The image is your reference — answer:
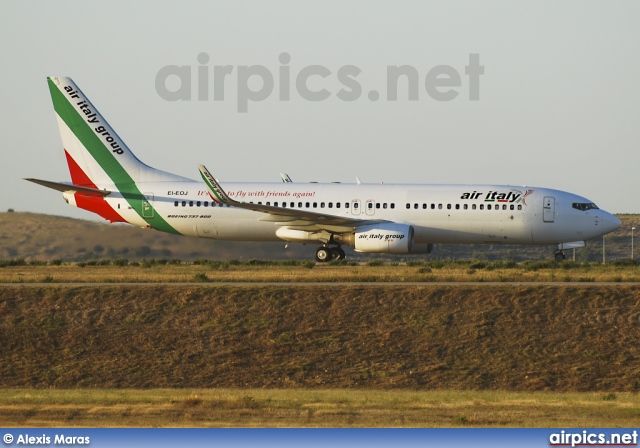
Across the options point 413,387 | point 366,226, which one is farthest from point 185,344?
point 366,226

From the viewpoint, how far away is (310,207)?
44406 mm

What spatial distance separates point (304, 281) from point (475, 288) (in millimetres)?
5543

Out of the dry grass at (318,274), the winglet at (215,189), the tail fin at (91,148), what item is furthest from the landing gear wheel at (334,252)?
the tail fin at (91,148)

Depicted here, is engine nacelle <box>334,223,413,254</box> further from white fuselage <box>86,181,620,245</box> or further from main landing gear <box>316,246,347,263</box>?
main landing gear <box>316,246,347,263</box>

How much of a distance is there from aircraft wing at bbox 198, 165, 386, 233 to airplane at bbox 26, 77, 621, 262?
5 cm

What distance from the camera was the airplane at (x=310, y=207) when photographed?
142 feet

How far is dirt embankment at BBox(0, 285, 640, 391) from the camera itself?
24.6m

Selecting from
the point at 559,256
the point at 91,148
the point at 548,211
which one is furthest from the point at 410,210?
the point at 91,148

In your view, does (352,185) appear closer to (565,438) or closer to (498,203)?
(498,203)

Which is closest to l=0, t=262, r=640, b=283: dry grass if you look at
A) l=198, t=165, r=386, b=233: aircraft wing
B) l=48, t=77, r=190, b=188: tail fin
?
l=198, t=165, r=386, b=233: aircraft wing

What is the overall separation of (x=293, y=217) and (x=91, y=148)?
917 cm

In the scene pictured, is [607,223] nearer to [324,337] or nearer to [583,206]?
[583,206]

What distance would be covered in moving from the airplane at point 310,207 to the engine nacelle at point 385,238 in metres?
0.04

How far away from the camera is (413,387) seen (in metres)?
23.9
